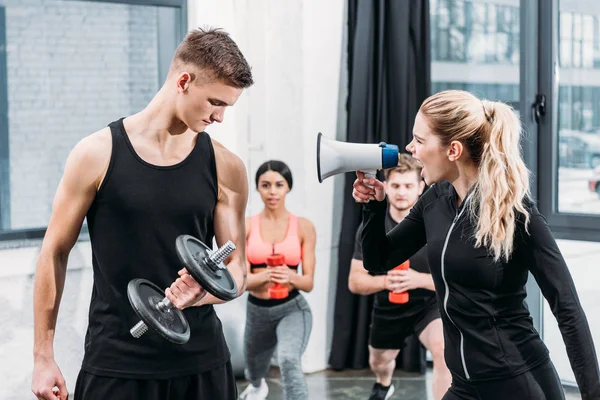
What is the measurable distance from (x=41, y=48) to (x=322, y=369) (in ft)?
7.17

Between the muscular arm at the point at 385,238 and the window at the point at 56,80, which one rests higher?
the window at the point at 56,80

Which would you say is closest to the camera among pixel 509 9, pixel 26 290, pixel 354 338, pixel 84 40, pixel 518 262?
pixel 518 262

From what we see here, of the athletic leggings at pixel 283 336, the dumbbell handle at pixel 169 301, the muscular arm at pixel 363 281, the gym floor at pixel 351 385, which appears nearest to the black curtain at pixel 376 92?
the gym floor at pixel 351 385

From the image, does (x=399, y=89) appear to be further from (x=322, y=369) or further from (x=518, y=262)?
(x=518, y=262)

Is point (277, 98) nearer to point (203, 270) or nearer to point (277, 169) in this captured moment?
point (277, 169)

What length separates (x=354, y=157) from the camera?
6.97ft

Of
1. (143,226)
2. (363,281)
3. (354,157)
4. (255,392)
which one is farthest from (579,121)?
(143,226)

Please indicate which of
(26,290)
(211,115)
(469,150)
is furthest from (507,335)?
(26,290)

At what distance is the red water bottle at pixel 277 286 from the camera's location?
11.9 ft

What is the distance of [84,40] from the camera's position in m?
4.19

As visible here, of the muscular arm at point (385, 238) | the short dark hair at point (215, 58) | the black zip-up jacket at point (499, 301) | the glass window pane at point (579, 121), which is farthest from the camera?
the glass window pane at point (579, 121)

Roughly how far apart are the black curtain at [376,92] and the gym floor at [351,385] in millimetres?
95

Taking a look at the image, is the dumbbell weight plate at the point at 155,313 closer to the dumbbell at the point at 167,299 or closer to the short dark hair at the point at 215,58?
the dumbbell at the point at 167,299

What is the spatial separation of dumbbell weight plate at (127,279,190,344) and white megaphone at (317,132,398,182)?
0.50m
